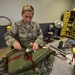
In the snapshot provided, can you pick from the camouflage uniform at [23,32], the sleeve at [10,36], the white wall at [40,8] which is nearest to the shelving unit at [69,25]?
the white wall at [40,8]

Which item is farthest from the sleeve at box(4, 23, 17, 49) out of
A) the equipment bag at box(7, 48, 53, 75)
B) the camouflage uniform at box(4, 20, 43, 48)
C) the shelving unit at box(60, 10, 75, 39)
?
the shelving unit at box(60, 10, 75, 39)

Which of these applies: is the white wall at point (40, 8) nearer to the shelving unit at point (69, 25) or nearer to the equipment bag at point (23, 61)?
→ the shelving unit at point (69, 25)

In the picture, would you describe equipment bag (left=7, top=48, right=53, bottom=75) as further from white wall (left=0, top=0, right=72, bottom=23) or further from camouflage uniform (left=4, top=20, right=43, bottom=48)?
white wall (left=0, top=0, right=72, bottom=23)

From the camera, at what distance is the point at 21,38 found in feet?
3.92

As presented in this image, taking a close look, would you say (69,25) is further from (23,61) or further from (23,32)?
(23,61)

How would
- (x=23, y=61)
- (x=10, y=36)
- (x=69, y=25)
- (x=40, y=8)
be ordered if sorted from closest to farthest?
(x=23, y=61)
(x=10, y=36)
(x=40, y=8)
(x=69, y=25)

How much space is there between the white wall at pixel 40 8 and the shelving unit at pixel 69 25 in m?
0.29

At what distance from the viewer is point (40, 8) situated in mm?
3047

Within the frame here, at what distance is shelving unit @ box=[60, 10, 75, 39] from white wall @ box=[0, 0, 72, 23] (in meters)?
0.29

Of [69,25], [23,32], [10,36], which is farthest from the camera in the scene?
[69,25]

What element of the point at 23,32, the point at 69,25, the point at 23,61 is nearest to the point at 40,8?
the point at 69,25

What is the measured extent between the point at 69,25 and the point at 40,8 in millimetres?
1590

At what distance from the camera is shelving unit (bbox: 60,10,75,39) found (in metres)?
3.71

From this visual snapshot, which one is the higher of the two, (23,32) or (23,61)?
(23,32)
